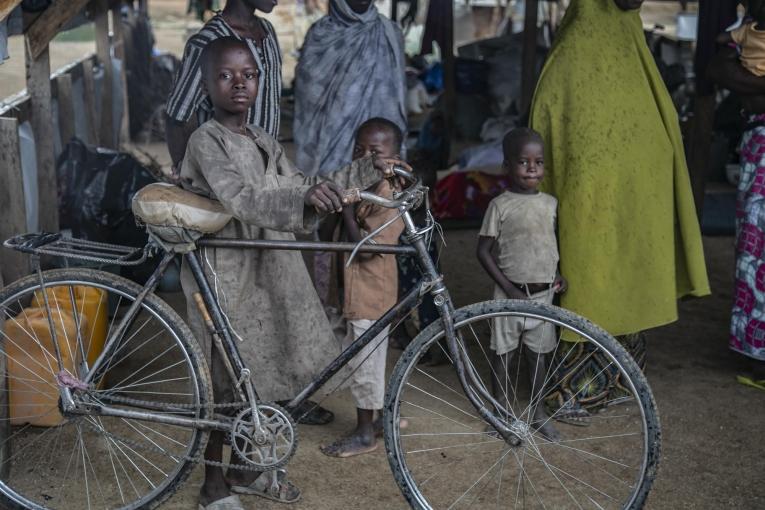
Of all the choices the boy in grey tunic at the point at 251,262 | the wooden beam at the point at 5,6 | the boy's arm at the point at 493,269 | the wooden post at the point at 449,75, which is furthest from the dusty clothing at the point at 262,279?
the wooden post at the point at 449,75

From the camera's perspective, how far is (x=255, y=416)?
10.4 feet

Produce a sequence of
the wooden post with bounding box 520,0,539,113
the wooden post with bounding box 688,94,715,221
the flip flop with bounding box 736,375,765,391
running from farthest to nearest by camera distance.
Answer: the wooden post with bounding box 520,0,539,113 → the wooden post with bounding box 688,94,715,221 → the flip flop with bounding box 736,375,765,391

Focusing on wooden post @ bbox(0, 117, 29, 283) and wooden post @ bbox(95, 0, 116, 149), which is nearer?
wooden post @ bbox(0, 117, 29, 283)

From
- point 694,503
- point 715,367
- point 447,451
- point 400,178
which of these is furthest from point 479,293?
point 400,178

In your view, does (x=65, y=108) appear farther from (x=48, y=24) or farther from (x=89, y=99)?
(x=48, y=24)

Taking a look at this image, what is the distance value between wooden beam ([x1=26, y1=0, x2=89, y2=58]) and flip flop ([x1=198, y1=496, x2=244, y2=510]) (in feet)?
9.11

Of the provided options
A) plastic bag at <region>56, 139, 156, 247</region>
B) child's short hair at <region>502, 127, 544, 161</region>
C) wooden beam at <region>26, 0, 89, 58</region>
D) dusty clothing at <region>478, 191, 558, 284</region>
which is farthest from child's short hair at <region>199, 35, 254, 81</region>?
plastic bag at <region>56, 139, 156, 247</region>

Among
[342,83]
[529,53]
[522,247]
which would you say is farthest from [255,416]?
[529,53]

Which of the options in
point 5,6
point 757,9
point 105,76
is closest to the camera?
point 5,6

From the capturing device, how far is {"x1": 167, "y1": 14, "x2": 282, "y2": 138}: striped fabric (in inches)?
156

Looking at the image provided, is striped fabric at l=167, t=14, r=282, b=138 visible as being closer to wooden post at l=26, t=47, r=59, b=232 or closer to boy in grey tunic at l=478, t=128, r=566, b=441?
boy in grey tunic at l=478, t=128, r=566, b=441

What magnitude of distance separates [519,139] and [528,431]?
1.34m

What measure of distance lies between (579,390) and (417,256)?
159 cm

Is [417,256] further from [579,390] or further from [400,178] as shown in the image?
[579,390]
